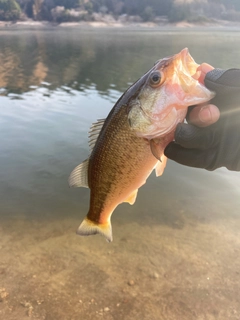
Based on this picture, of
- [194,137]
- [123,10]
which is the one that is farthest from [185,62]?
[123,10]

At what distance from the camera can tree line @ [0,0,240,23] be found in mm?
104438

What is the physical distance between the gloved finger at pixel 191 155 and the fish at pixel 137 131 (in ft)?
0.26

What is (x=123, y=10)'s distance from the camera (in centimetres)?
11075

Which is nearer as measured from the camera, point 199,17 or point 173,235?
point 173,235

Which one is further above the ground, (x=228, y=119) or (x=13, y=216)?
(x=228, y=119)

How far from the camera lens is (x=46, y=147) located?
9578 millimetres

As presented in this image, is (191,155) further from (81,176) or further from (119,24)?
(119,24)

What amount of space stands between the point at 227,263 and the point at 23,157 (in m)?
6.17

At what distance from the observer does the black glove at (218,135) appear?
243 centimetres

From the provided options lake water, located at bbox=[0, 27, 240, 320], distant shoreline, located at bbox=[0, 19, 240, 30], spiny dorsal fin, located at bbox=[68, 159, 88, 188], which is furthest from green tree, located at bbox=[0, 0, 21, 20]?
spiny dorsal fin, located at bbox=[68, 159, 88, 188]

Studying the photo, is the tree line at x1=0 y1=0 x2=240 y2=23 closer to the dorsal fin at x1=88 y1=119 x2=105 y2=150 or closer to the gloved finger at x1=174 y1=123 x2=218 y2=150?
the dorsal fin at x1=88 y1=119 x2=105 y2=150

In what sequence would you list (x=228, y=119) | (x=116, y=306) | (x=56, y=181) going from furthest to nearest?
(x=56, y=181)
(x=116, y=306)
(x=228, y=119)

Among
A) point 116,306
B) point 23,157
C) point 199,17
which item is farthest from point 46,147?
point 199,17

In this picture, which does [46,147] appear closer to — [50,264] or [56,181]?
[56,181]
